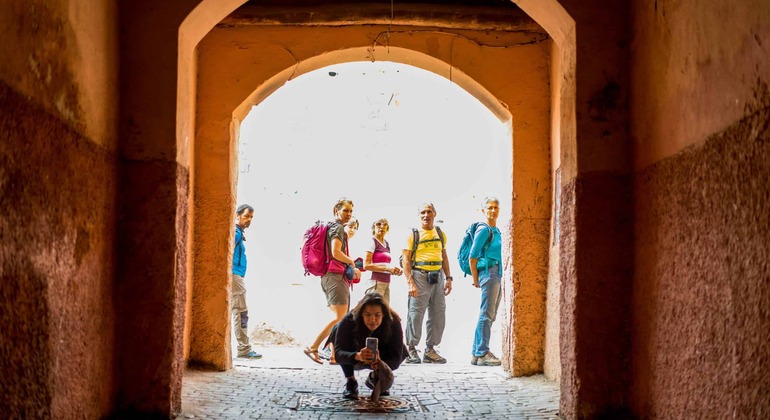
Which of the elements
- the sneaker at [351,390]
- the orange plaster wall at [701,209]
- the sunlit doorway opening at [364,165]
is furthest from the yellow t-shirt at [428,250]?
the sunlit doorway opening at [364,165]

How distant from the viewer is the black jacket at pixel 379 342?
5789 millimetres

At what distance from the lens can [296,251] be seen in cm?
1417

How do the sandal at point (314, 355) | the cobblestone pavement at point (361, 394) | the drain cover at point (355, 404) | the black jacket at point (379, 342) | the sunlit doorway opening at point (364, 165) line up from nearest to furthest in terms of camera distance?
1. the cobblestone pavement at point (361, 394)
2. the drain cover at point (355, 404)
3. the black jacket at point (379, 342)
4. the sandal at point (314, 355)
5. the sunlit doorway opening at point (364, 165)

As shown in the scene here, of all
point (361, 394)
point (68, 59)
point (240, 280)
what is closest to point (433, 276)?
point (240, 280)

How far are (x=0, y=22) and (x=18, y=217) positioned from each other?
75 cm

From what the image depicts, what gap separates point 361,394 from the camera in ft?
19.9

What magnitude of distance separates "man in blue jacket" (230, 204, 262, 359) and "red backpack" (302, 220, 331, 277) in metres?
0.64

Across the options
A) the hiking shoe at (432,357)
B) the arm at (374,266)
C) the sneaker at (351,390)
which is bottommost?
the hiking shoe at (432,357)

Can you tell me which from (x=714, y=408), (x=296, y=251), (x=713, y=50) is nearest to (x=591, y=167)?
(x=713, y=50)

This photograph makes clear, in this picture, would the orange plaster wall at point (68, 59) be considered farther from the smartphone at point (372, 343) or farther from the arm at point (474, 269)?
the arm at point (474, 269)

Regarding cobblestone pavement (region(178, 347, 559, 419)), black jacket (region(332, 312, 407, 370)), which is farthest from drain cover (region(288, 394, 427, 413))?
black jacket (region(332, 312, 407, 370))

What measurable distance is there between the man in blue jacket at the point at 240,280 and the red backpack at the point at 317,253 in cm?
64

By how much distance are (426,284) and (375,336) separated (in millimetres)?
2781

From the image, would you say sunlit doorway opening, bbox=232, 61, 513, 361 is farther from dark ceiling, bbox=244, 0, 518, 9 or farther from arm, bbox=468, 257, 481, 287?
dark ceiling, bbox=244, 0, 518, 9
